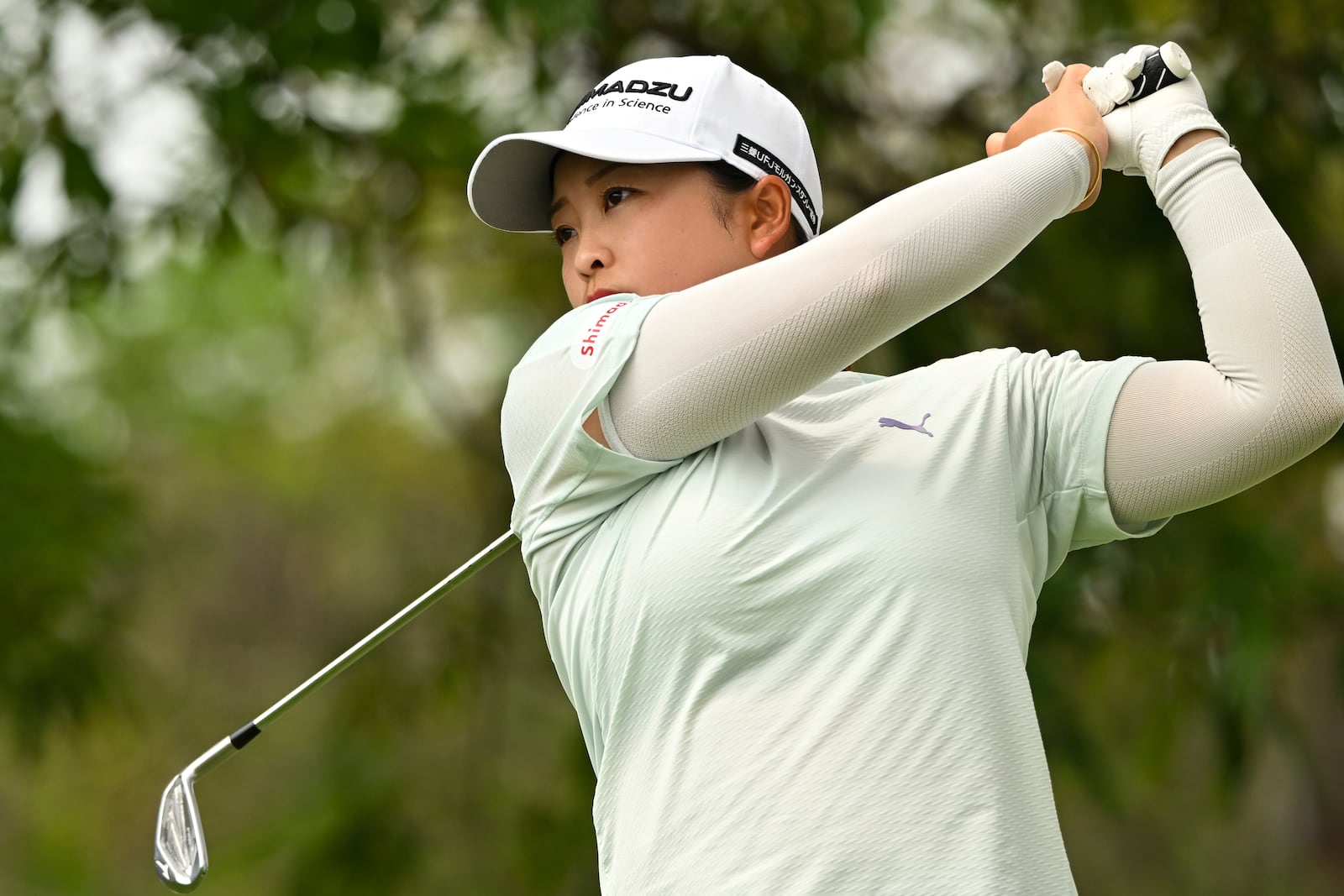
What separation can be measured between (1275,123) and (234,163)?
2.70 meters

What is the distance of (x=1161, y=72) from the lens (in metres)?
1.68

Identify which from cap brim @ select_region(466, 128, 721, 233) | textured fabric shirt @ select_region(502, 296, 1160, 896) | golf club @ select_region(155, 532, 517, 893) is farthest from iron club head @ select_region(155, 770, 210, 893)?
cap brim @ select_region(466, 128, 721, 233)

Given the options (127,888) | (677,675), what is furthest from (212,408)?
(677,675)

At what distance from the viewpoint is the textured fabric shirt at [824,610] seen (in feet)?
5.04

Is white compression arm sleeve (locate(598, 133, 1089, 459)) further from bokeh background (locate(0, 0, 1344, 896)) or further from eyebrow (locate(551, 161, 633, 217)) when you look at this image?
bokeh background (locate(0, 0, 1344, 896))

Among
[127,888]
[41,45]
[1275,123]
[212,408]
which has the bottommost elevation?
[127,888]

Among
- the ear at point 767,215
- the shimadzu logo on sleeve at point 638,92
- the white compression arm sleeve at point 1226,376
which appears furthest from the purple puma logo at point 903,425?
the shimadzu logo on sleeve at point 638,92

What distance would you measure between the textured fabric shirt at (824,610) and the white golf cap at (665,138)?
0.19m

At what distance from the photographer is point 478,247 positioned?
6.84 m

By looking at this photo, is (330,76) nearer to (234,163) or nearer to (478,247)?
(234,163)

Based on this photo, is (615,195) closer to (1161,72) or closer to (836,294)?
(836,294)

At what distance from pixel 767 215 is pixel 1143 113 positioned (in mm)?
409

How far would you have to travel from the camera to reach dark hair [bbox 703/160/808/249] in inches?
73.3

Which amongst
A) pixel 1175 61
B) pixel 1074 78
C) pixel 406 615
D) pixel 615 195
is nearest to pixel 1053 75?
pixel 1074 78
